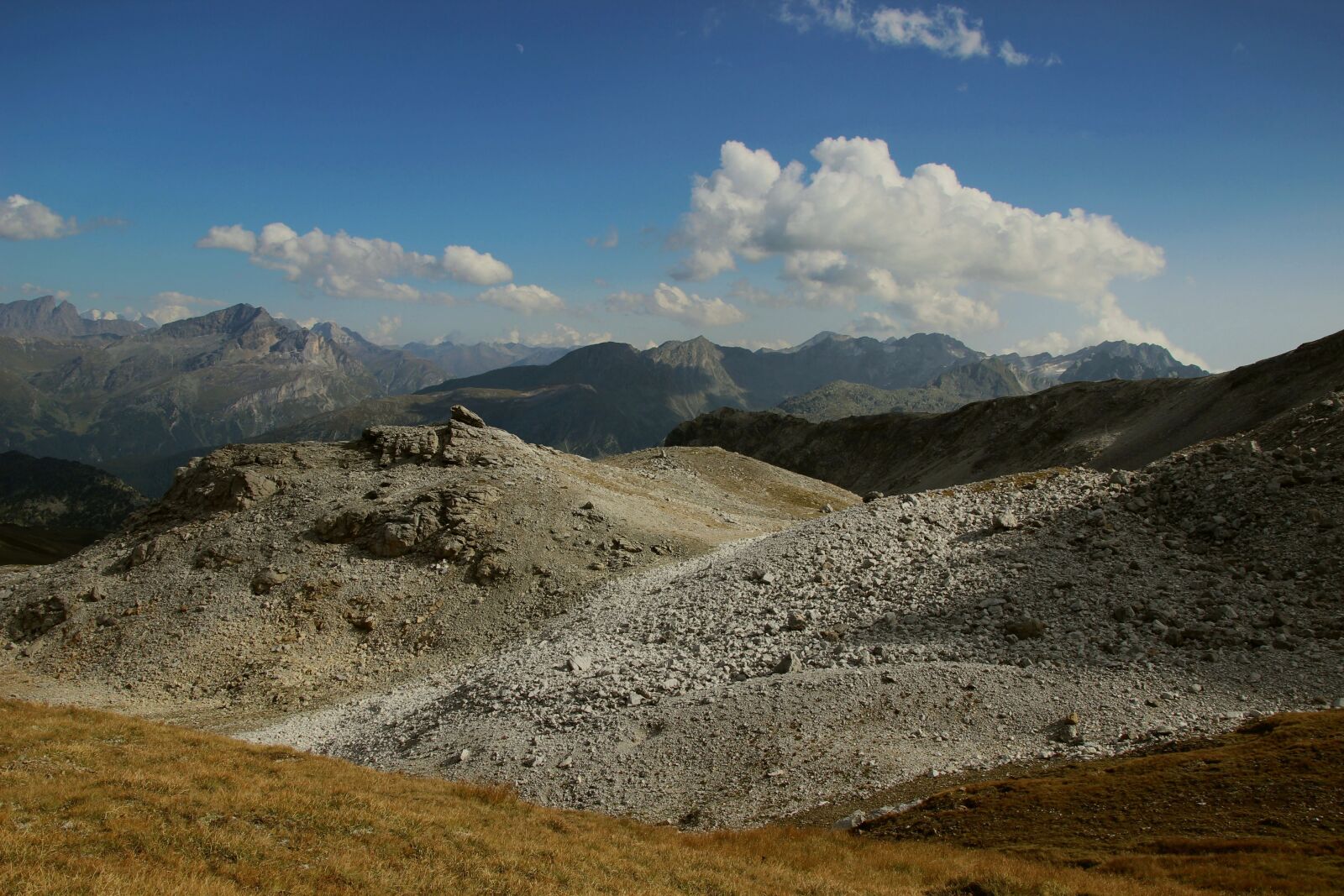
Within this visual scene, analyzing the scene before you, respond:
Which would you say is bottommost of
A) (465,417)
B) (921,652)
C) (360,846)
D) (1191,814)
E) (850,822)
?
(850,822)

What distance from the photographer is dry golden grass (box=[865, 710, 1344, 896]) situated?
44.9 feet

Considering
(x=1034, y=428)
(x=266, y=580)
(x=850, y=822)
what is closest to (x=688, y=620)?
(x=850, y=822)

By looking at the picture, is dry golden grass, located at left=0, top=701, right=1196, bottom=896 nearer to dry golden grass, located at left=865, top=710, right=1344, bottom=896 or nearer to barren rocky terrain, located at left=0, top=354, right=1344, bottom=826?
dry golden grass, located at left=865, top=710, right=1344, bottom=896

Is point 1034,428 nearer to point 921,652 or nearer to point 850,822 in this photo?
point 921,652

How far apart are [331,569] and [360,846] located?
1103 inches

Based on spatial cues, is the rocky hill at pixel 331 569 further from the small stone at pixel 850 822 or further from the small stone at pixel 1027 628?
the small stone at pixel 850 822

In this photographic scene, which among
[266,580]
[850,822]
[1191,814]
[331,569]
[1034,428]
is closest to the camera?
[1191,814]

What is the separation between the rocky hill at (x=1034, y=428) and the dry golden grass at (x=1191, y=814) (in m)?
69.4

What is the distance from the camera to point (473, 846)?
14.1 meters

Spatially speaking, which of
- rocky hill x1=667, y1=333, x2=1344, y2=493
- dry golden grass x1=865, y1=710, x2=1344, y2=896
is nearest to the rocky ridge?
dry golden grass x1=865, y1=710, x2=1344, y2=896

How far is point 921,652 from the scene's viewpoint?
24.6 m

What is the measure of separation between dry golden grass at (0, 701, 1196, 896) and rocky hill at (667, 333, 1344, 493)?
3009 inches

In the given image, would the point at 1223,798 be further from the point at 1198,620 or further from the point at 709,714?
the point at 709,714

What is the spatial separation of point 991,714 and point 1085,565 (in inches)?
378
